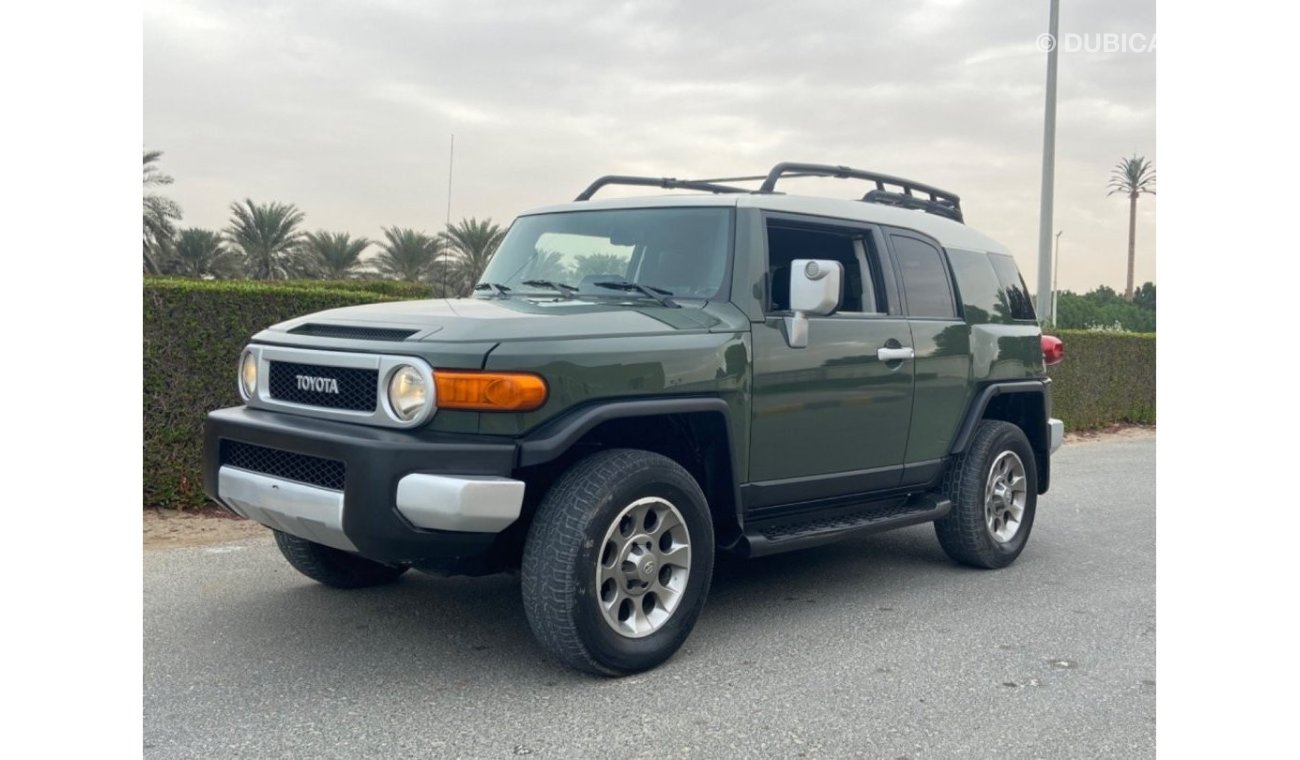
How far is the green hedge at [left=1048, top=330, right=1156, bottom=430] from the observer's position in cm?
1538

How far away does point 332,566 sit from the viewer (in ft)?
17.7

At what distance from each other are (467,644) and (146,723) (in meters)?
1.33

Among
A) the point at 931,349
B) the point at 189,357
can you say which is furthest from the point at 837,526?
the point at 189,357

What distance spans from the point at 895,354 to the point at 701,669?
2.03 metres

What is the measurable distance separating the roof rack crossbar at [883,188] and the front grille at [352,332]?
2.15m

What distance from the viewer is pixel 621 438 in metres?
4.69

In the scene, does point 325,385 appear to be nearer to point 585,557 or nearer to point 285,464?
point 285,464

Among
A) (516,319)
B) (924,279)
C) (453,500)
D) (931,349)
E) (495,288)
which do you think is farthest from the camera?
(924,279)

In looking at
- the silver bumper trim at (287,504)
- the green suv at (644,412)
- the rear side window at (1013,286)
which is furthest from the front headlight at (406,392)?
the rear side window at (1013,286)

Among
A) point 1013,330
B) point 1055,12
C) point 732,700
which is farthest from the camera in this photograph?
point 1055,12

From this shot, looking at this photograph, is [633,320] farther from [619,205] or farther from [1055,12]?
[1055,12]

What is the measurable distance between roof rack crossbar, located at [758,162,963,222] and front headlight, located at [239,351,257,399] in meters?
2.56

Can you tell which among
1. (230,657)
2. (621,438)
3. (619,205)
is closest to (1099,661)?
(621,438)

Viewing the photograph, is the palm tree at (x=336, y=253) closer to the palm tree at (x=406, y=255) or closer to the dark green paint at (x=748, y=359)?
the palm tree at (x=406, y=255)
